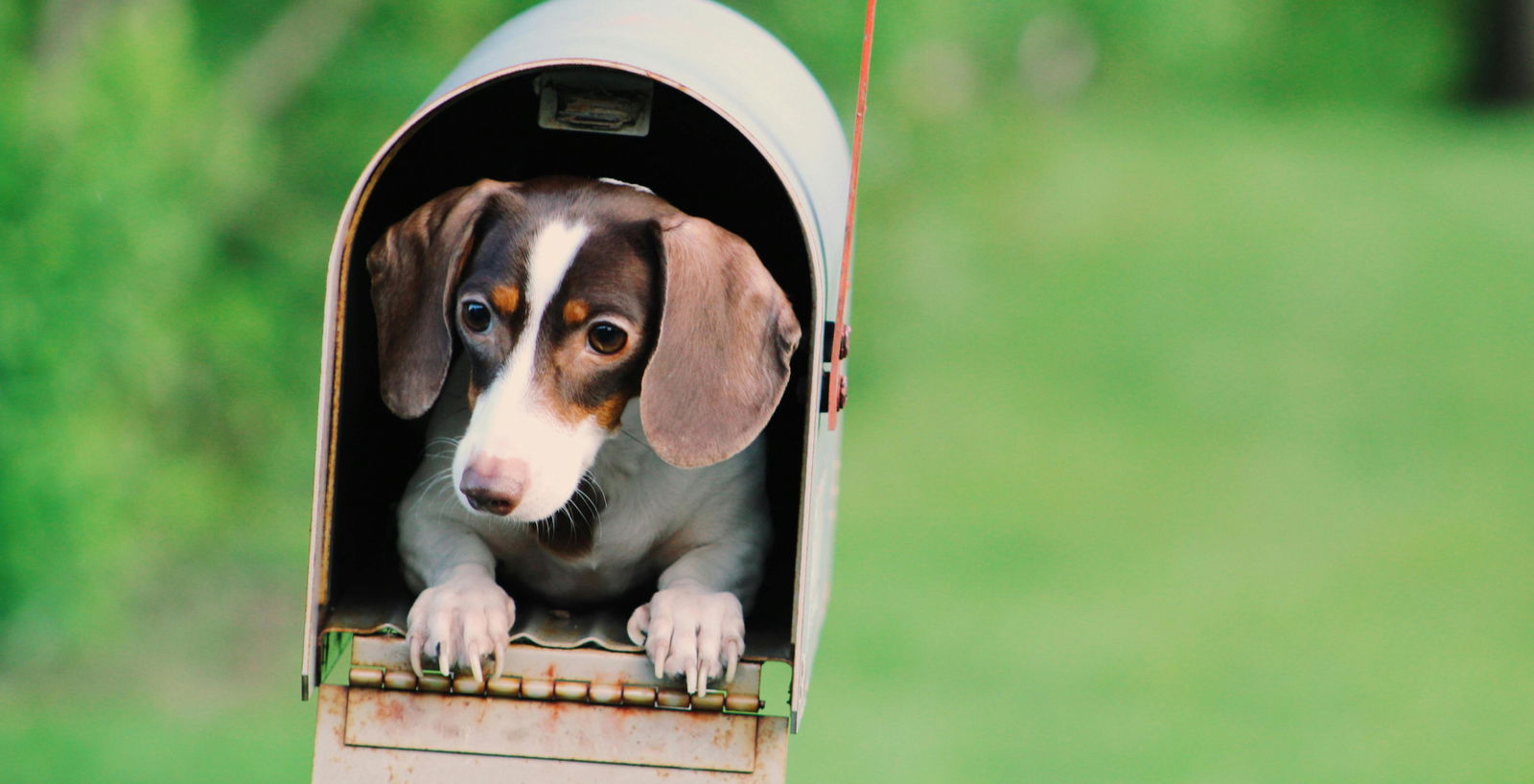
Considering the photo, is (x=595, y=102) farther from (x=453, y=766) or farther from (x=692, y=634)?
(x=453, y=766)

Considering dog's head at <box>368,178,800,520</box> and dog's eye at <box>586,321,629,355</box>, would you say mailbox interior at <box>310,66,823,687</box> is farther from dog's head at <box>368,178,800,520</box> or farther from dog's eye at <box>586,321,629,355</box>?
dog's eye at <box>586,321,629,355</box>

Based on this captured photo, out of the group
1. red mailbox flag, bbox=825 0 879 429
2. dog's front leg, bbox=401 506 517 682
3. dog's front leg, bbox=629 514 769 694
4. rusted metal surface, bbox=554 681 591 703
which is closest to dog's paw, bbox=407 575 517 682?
dog's front leg, bbox=401 506 517 682

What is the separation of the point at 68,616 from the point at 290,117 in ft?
9.46

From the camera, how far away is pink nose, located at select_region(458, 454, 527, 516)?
2809 millimetres

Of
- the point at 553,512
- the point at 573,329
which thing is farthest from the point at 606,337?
the point at 553,512

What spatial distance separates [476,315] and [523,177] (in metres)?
0.92

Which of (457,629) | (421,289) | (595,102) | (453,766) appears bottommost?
(453,766)

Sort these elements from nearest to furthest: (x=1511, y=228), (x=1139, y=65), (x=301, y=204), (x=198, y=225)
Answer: (x=198, y=225) < (x=301, y=204) < (x=1511, y=228) < (x=1139, y=65)

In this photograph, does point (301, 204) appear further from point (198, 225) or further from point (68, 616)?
point (68, 616)

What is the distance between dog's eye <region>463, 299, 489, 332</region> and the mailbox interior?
9.1 inches

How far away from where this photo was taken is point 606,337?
9.95 ft

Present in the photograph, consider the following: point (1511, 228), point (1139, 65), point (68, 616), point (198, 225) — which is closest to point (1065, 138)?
point (1139, 65)

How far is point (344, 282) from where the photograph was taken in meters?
2.89

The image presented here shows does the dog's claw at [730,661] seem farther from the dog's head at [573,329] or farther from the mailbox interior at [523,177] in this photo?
the dog's head at [573,329]
